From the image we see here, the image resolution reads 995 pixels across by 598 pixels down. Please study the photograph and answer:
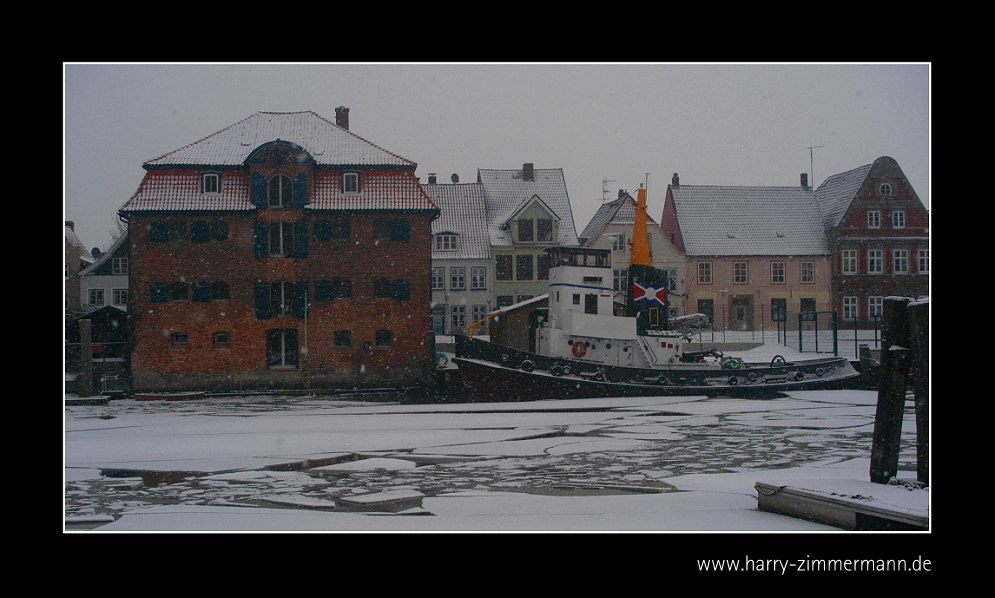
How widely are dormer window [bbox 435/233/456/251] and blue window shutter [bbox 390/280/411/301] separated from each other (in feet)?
22.7

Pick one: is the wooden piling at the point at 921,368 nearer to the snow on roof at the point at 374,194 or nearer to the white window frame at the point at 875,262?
the snow on roof at the point at 374,194

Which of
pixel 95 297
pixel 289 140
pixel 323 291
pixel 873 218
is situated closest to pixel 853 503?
pixel 323 291

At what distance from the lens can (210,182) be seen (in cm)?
2534

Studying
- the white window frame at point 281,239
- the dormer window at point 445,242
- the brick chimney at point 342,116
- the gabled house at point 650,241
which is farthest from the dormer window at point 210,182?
the gabled house at point 650,241

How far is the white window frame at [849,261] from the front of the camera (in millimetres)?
34000

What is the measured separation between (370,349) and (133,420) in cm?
917

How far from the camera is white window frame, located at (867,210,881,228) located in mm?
34062

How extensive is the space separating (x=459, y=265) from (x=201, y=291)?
35.0 ft

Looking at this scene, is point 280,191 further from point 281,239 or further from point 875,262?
point 875,262

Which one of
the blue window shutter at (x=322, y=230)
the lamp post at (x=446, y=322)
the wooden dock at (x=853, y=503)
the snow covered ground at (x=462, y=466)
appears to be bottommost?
the snow covered ground at (x=462, y=466)

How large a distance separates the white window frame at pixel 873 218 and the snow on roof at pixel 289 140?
19864 mm

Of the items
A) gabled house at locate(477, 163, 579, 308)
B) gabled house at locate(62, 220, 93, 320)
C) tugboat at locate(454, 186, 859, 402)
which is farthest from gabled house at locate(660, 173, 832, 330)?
gabled house at locate(62, 220, 93, 320)

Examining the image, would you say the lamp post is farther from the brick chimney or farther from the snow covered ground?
the snow covered ground

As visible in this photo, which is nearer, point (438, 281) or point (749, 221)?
point (438, 281)
